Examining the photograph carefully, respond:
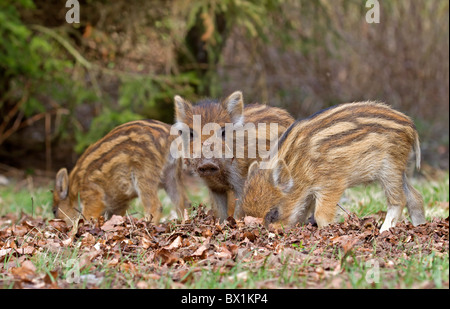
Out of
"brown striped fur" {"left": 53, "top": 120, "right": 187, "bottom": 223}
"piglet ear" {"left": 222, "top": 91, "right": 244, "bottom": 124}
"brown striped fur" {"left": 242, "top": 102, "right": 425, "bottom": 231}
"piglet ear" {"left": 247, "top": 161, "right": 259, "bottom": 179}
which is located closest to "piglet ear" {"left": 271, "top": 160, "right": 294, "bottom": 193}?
"brown striped fur" {"left": 242, "top": 102, "right": 425, "bottom": 231}

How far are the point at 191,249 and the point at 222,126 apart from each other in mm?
1461

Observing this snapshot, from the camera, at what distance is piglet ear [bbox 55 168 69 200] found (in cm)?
695

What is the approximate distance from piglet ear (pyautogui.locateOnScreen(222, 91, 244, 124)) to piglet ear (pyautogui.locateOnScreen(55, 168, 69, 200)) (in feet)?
7.93

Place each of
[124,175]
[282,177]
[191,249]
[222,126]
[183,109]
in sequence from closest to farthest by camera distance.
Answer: [191,249] → [282,177] → [222,126] → [183,109] → [124,175]

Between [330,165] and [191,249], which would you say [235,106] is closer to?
[330,165]

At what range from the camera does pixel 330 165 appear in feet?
16.9

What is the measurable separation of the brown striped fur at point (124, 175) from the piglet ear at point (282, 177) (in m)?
1.58

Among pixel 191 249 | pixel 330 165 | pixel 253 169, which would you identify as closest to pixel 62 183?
pixel 253 169

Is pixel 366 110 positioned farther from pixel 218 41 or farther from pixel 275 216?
pixel 218 41

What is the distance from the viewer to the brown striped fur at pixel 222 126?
5434 millimetres
